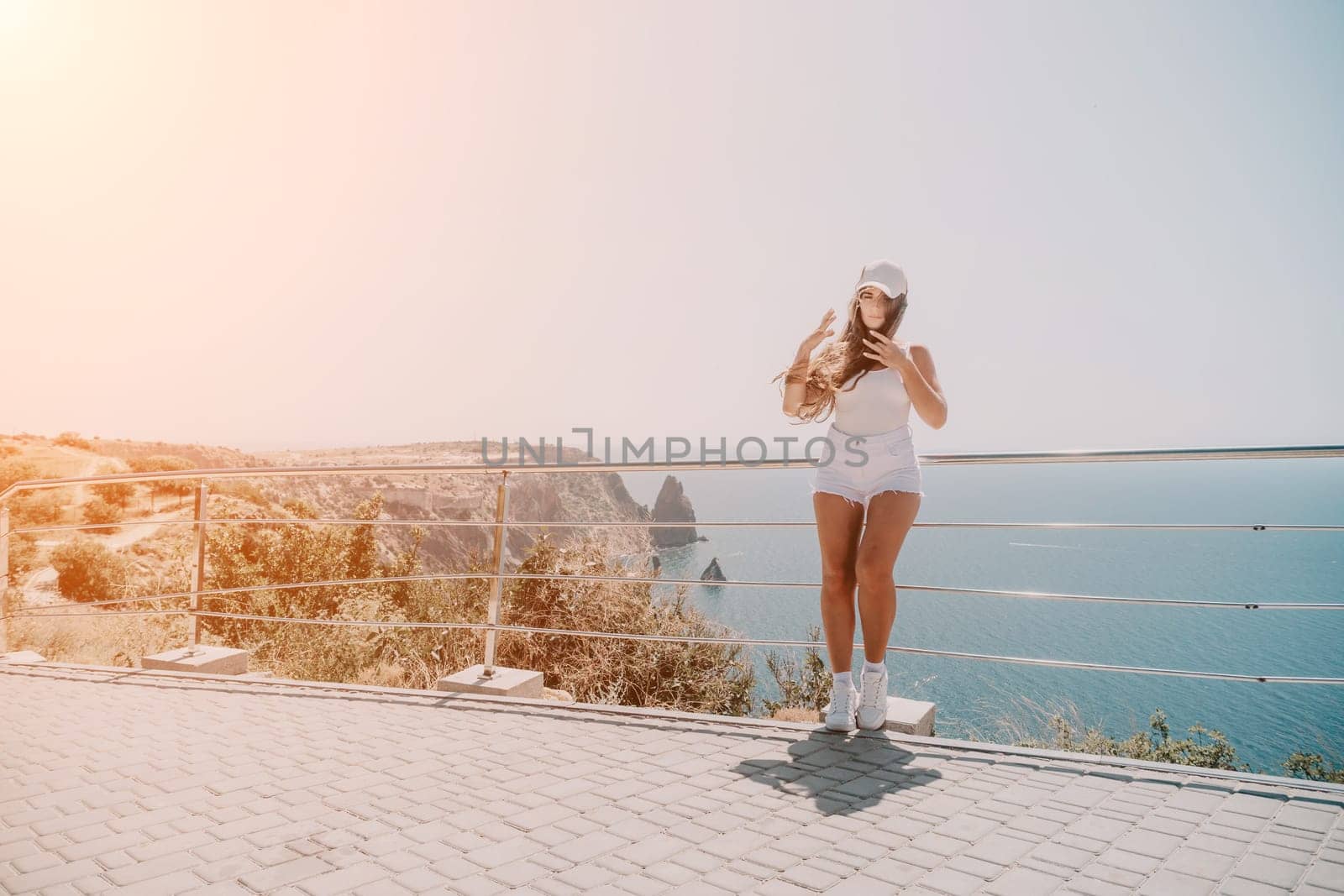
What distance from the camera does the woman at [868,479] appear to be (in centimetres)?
321

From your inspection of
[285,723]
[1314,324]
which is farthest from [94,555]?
[1314,324]

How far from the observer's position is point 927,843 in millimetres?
2262

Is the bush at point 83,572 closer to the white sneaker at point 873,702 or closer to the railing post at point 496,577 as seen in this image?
the railing post at point 496,577

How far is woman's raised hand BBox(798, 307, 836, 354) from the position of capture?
329cm

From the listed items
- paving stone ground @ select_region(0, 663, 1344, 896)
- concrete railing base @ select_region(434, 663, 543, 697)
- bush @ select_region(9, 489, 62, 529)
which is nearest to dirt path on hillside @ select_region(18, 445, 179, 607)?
bush @ select_region(9, 489, 62, 529)

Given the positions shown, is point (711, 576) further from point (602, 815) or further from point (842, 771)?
point (602, 815)

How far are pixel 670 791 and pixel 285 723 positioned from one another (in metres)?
1.92

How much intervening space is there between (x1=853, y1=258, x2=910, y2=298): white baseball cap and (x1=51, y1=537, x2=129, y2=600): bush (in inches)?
1112

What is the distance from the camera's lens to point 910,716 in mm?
3406

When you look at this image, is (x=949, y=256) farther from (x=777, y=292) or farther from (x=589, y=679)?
Answer: (x=589, y=679)

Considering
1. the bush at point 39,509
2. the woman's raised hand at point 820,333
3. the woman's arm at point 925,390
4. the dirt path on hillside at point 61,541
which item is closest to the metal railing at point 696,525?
the woman's arm at point 925,390

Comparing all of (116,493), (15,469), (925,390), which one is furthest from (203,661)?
(116,493)

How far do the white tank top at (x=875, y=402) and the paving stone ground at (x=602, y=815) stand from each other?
1.27 m

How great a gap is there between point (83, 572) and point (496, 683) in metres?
27.5
